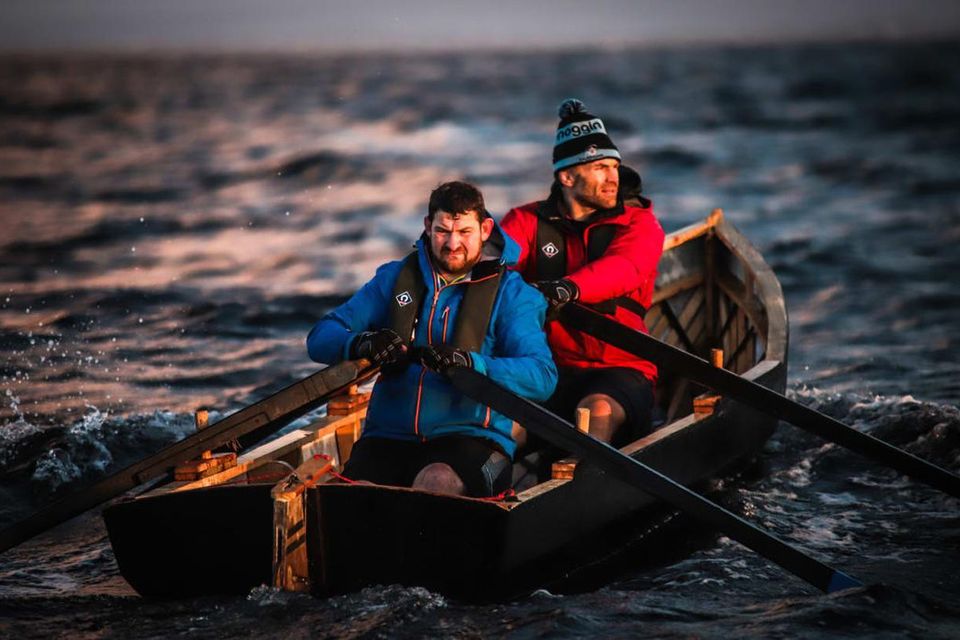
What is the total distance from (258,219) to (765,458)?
16.3m

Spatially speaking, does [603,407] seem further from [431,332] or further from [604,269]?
[431,332]

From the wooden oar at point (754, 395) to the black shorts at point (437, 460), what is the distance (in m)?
1.28

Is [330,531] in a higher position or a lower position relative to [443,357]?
lower

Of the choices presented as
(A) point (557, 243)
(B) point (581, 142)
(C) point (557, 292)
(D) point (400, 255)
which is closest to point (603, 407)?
(C) point (557, 292)

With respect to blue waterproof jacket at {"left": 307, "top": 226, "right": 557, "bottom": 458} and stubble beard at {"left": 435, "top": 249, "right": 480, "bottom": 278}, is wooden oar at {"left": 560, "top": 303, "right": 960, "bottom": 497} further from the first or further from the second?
stubble beard at {"left": 435, "top": 249, "right": 480, "bottom": 278}

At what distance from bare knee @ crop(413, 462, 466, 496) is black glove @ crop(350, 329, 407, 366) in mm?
527

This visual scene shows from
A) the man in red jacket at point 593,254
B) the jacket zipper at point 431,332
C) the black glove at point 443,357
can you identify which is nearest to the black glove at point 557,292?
the man in red jacket at point 593,254

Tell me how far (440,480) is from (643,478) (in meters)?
0.91

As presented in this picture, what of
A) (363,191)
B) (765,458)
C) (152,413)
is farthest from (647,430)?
(363,191)

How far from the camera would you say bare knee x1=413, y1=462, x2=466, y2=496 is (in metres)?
5.98

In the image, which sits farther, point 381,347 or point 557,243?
point 557,243

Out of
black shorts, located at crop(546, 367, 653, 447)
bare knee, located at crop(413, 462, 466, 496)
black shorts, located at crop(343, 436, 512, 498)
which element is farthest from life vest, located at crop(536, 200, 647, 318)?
bare knee, located at crop(413, 462, 466, 496)

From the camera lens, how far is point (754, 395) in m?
7.04

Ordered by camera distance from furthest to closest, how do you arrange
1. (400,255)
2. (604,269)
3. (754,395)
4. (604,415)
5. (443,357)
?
1. (400,255)
2. (604,269)
3. (604,415)
4. (754,395)
5. (443,357)
